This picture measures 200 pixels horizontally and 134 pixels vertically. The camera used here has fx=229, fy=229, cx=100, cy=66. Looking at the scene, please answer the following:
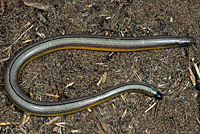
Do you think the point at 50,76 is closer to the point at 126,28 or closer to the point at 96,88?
the point at 96,88

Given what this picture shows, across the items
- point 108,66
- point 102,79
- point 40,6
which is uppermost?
point 40,6

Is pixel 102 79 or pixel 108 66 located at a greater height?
pixel 108 66

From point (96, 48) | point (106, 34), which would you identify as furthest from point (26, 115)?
point (106, 34)

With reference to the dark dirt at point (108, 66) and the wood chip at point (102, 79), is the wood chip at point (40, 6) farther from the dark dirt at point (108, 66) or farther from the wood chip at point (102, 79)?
the wood chip at point (102, 79)

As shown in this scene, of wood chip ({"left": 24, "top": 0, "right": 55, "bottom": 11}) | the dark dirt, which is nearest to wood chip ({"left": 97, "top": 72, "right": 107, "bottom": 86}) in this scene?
the dark dirt

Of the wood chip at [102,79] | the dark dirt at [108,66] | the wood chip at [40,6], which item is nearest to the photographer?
the dark dirt at [108,66]

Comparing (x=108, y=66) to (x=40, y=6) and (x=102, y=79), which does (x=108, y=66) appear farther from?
(x=40, y=6)

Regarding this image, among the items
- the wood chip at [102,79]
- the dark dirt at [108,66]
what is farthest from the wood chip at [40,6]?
the wood chip at [102,79]

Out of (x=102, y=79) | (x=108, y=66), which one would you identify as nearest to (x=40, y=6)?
(x=108, y=66)
